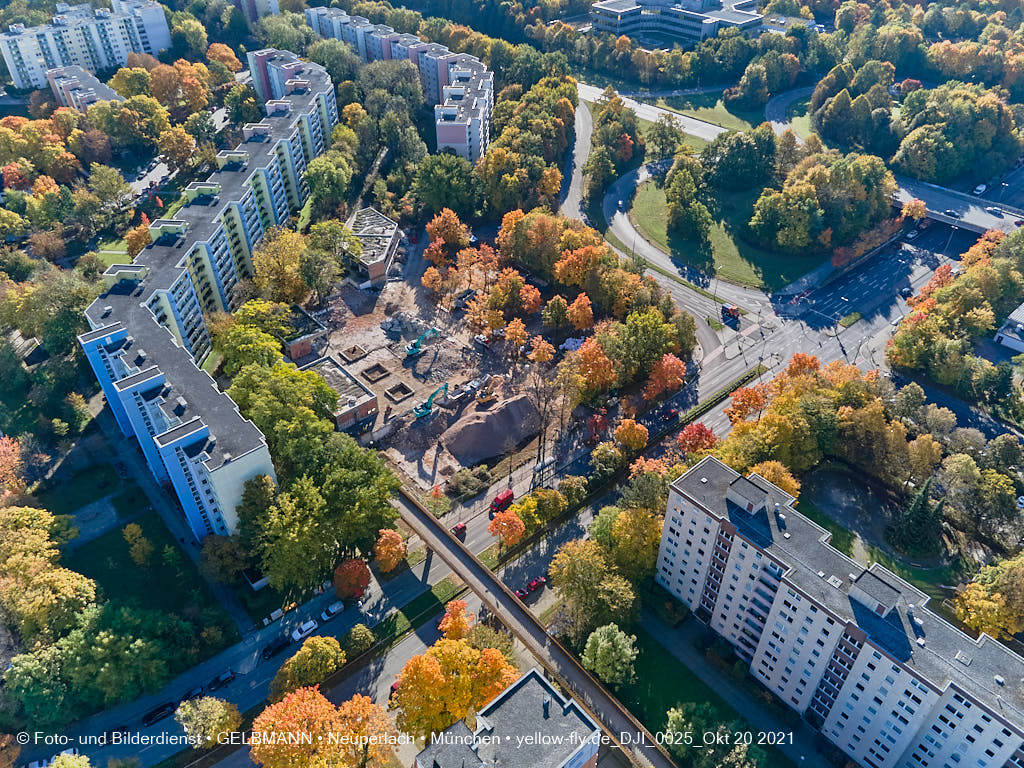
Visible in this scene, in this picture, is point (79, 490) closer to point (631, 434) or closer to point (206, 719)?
point (206, 719)

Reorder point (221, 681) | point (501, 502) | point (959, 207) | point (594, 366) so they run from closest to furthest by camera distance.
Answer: point (221, 681) → point (501, 502) → point (594, 366) → point (959, 207)

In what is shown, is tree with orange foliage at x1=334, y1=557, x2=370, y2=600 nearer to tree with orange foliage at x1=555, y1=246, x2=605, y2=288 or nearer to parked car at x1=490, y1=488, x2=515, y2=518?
parked car at x1=490, y1=488, x2=515, y2=518

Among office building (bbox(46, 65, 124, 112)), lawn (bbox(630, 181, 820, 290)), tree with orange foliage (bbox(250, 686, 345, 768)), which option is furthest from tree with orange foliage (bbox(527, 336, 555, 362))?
office building (bbox(46, 65, 124, 112))

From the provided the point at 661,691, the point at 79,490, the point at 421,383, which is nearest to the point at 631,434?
the point at 661,691

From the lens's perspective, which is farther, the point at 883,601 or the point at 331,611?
the point at 331,611

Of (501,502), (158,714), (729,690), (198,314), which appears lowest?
(729,690)

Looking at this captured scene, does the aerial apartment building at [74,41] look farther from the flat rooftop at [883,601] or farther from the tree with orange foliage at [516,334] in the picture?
the flat rooftop at [883,601]

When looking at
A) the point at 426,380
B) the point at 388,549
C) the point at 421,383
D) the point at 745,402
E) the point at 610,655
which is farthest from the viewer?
the point at 426,380
